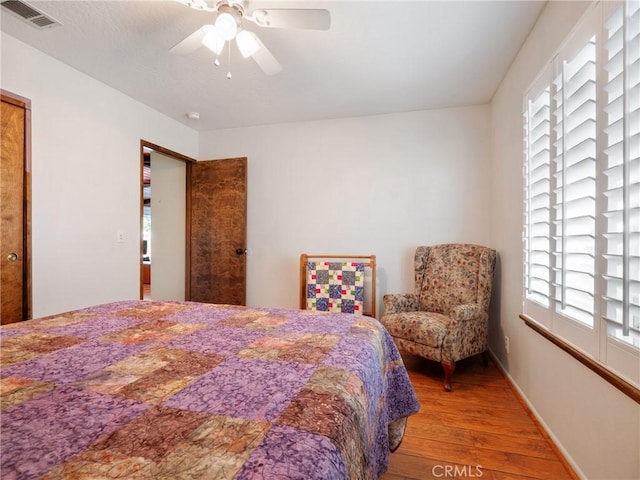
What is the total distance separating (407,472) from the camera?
4.53ft

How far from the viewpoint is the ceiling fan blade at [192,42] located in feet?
5.20

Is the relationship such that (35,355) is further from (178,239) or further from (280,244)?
(178,239)

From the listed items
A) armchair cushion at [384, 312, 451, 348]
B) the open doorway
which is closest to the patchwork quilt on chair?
armchair cushion at [384, 312, 451, 348]

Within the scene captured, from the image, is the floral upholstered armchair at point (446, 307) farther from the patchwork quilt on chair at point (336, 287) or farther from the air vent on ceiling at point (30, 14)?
the air vent on ceiling at point (30, 14)

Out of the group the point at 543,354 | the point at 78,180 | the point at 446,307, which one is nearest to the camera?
the point at 543,354

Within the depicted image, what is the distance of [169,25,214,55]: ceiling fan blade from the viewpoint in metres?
1.59

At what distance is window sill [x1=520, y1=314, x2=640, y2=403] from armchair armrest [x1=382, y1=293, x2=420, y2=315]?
3.59 ft

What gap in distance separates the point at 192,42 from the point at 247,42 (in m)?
0.33

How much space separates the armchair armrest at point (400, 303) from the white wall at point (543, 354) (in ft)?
2.33

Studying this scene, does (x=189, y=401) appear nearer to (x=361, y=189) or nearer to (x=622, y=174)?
(x=622, y=174)

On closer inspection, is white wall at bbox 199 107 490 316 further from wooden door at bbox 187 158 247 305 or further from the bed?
the bed

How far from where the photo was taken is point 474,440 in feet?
5.25

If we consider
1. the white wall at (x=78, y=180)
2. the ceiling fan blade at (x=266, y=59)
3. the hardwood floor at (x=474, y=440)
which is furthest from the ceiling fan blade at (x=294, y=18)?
the hardwood floor at (x=474, y=440)

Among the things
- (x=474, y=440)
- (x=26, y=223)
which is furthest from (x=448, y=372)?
(x=26, y=223)
